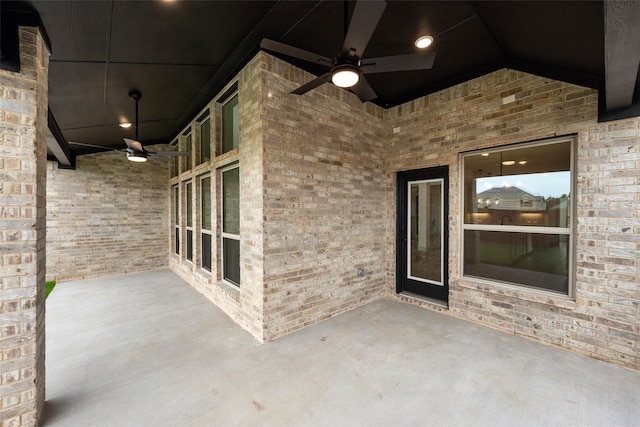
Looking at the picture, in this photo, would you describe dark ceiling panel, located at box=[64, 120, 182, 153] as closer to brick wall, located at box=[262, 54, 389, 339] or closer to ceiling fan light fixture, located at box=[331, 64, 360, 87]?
brick wall, located at box=[262, 54, 389, 339]

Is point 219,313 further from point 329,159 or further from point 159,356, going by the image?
point 329,159

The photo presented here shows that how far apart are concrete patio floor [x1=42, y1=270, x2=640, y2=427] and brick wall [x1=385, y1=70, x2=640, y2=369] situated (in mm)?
278

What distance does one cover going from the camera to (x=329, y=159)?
388 cm

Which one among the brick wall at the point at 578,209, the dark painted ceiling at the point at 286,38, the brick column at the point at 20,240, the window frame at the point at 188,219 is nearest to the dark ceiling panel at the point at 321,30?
the dark painted ceiling at the point at 286,38

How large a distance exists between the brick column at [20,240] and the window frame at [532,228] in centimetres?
469

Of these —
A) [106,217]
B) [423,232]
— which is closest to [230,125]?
[423,232]

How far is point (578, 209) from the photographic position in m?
2.98

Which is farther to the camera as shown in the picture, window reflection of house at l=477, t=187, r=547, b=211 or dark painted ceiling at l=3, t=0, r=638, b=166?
window reflection of house at l=477, t=187, r=547, b=211

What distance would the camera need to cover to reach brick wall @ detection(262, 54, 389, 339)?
3281 millimetres

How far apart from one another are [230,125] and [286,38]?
1855mm

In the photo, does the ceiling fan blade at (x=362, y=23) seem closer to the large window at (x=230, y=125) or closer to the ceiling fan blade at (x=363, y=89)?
the ceiling fan blade at (x=363, y=89)

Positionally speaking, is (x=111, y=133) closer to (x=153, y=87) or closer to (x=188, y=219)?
(x=188, y=219)

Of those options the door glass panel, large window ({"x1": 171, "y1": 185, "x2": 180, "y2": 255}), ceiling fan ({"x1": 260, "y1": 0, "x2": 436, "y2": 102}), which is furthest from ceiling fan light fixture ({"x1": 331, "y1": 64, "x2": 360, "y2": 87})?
large window ({"x1": 171, "y1": 185, "x2": 180, "y2": 255})

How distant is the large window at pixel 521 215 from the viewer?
3236mm
